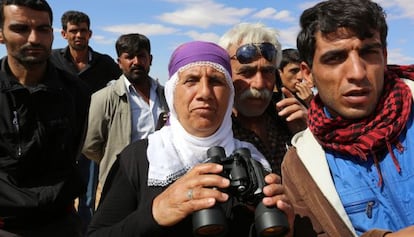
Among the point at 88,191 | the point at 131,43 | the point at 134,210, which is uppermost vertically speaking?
the point at 131,43

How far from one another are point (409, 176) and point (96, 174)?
5432mm

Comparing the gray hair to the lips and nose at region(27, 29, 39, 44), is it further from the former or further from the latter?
nose at region(27, 29, 39, 44)

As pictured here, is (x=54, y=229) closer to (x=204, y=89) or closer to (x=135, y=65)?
(x=204, y=89)

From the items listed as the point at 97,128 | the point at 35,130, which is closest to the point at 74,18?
the point at 97,128

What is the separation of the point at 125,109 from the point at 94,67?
2197 millimetres

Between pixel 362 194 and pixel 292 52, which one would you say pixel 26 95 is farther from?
pixel 292 52

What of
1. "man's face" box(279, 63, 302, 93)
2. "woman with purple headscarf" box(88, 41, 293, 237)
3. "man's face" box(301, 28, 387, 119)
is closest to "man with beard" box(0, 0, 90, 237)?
"woman with purple headscarf" box(88, 41, 293, 237)

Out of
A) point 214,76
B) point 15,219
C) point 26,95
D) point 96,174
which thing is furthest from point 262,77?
point 96,174

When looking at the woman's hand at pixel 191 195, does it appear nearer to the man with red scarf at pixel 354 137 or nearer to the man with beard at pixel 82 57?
the man with red scarf at pixel 354 137

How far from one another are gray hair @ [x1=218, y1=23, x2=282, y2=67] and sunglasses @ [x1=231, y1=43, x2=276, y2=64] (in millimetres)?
38

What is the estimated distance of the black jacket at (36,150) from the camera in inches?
127

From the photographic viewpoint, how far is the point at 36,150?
10.9 ft

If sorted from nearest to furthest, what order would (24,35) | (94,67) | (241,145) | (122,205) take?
(122,205)
(241,145)
(24,35)
(94,67)

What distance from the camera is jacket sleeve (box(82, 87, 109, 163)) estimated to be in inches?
214
